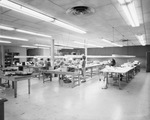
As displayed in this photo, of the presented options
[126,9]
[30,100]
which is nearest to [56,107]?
[30,100]

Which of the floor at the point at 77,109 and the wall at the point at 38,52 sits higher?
the wall at the point at 38,52

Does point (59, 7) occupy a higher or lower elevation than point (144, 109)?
higher

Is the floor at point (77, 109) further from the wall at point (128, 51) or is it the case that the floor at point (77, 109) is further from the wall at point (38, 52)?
the wall at point (38, 52)

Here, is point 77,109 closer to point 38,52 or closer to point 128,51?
point 128,51

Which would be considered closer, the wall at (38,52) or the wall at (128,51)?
the wall at (128,51)

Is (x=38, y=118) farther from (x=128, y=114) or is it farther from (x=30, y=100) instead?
(x=128, y=114)

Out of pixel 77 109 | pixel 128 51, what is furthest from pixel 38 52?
pixel 77 109

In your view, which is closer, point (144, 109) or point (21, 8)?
point (21, 8)

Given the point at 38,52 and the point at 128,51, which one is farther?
the point at 38,52

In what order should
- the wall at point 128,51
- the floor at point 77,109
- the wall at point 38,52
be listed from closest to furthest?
the floor at point 77,109
the wall at point 128,51
the wall at point 38,52

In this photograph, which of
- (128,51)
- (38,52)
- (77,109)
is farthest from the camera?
(38,52)

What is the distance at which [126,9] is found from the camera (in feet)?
9.04

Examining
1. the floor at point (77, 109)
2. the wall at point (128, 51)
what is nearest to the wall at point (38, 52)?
the wall at point (128, 51)

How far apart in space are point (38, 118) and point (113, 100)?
2367 millimetres
